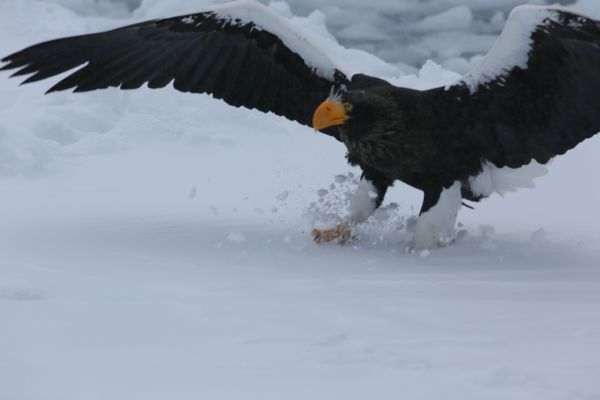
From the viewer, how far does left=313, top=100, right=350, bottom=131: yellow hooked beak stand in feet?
14.4

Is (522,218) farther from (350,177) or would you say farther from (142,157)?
(142,157)

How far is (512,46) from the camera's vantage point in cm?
425

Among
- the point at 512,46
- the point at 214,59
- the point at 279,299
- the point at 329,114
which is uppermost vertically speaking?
the point at 214,59

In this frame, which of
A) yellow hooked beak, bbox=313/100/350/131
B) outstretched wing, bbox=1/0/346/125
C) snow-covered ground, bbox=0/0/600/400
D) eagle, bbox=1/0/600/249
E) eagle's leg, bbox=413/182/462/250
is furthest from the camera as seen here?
outstretched wing, bbox=1/0/346/125

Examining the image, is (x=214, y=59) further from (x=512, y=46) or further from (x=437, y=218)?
(x=512, y=46)

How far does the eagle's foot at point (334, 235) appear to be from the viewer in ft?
15.7

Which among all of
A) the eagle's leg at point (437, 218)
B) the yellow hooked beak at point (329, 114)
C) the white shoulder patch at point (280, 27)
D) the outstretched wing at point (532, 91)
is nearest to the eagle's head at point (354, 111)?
the yellow hooked beak at point (329, 114)

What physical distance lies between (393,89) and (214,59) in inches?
50.2

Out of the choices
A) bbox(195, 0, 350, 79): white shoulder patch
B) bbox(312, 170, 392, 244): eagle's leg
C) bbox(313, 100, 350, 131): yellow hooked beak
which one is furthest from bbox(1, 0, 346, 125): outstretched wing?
bbox(313, 100, 350, 131): yellow hooked beak

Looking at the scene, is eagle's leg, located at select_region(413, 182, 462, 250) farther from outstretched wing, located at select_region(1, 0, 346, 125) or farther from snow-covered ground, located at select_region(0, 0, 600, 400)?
outstretched wing, located at select_region(1, 0, 346, 125)

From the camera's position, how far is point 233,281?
11.7 feet

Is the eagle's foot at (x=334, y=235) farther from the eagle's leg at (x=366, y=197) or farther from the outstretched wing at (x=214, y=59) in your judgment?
the outstretched wing at (x=214, y=59)

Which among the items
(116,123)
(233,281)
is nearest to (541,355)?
(233,281)

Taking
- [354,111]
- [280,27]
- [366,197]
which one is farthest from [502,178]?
[280,27]
